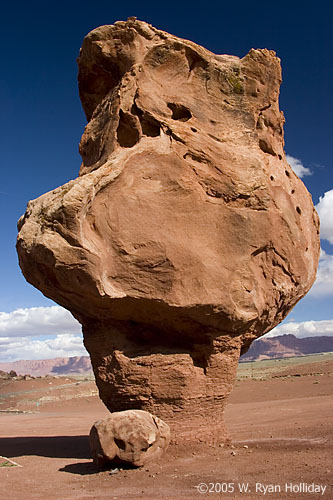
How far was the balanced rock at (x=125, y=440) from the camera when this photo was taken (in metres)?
6.44

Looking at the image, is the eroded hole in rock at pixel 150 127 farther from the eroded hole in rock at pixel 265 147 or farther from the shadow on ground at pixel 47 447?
the shadow on ground at pixel 47 447

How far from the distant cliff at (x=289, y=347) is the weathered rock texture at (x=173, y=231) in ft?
581

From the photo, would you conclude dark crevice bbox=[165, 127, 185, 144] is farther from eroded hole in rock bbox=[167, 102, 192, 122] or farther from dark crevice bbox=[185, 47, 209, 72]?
dark crevice bbox=[185, 47, 209, 72]

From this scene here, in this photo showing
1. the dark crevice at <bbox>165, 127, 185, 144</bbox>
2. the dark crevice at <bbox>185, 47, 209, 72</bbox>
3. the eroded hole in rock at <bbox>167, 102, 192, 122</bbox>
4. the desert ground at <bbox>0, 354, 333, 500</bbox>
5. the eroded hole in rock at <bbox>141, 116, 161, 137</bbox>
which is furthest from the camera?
the dark crevice at <bbox>185, 47, 209, 72</bbox>

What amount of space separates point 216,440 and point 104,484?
2.58 metres

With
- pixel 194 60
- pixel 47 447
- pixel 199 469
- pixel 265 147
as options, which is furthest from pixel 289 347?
pixel 199 469

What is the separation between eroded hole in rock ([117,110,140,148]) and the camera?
8.23 meters

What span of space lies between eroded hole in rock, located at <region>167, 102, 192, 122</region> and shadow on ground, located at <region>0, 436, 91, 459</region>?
676 centimetres

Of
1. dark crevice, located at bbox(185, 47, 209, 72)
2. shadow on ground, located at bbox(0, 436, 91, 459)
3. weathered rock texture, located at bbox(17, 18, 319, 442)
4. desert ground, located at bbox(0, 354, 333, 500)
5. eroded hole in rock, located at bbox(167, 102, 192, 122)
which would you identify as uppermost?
dark crevice, located at bbox(185, 47, 209, 72)

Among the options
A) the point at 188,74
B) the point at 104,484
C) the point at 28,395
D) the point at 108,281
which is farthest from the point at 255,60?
the point at 28,395

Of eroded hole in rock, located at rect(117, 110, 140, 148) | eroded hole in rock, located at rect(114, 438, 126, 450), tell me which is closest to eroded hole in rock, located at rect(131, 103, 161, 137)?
eroded hole in rock, located at rect(117, 110, 140, 148)

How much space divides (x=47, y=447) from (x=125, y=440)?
454 cm

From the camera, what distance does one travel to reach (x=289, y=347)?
192 metres

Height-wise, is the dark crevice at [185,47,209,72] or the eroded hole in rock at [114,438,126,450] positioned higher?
the dark crevice at [185,47,209,72]
